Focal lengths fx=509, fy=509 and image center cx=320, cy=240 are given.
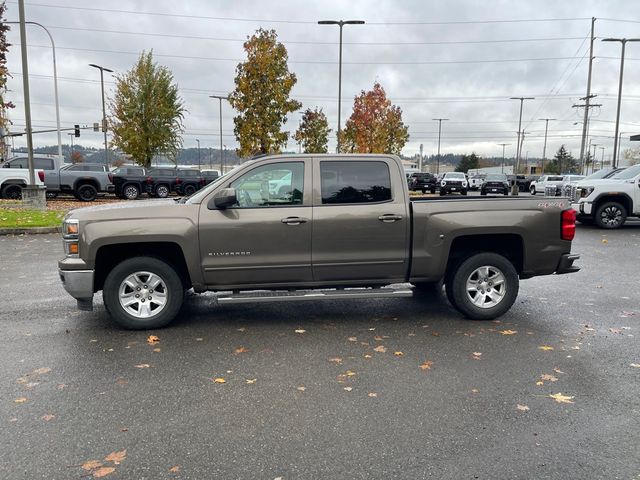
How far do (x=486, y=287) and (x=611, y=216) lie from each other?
36.4 feet

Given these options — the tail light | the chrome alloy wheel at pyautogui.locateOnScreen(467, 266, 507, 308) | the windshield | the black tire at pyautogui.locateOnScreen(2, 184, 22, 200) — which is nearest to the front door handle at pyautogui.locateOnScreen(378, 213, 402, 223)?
the chrome alloy wheel at pyautogui.locateOnScreen(467, 266, 507, 308)

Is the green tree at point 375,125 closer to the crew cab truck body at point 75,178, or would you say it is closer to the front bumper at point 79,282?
the crew cab truck body at point 75,178

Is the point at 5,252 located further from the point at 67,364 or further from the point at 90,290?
the point at 67,364

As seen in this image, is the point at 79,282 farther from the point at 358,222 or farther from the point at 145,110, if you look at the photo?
the point at 145,110

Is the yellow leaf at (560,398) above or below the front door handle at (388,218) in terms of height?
below

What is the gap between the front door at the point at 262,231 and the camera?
17.8 feet

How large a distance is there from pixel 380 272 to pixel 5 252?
329 inches

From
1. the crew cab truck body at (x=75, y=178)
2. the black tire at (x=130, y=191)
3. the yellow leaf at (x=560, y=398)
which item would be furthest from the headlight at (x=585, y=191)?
the black tire at (x=130, y=191)

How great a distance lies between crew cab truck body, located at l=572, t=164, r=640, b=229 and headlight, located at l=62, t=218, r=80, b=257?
13.4 metres

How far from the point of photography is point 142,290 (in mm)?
5508

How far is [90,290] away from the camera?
→ 533 centimetres

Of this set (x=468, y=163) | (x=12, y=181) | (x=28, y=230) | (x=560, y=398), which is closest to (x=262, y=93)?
(x=12, y=181)

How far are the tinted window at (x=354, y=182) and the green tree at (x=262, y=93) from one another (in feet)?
69.7

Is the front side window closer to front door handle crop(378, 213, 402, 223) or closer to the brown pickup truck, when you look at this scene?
the brown pickup truck
